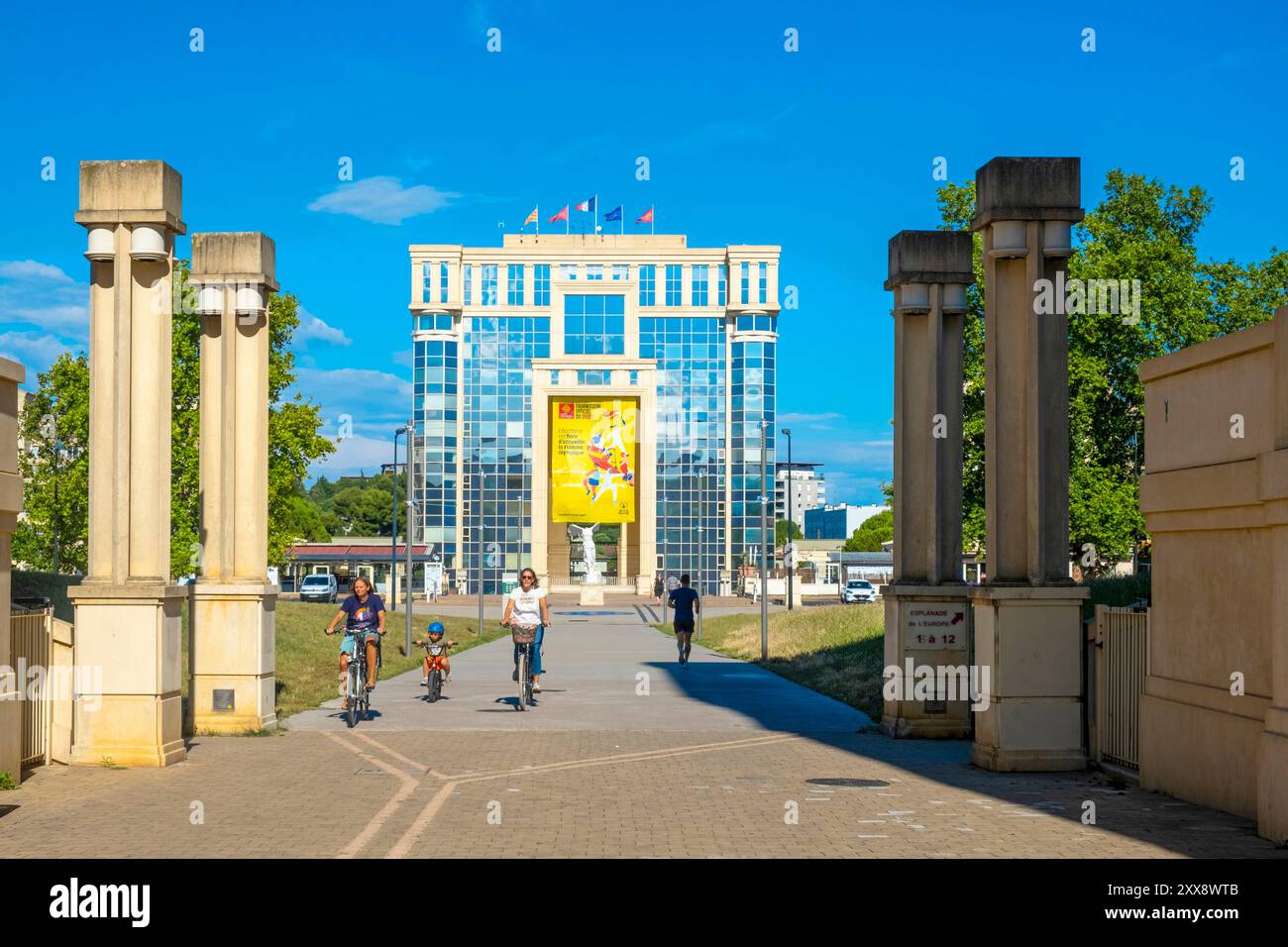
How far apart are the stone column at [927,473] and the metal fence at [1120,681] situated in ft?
9.79

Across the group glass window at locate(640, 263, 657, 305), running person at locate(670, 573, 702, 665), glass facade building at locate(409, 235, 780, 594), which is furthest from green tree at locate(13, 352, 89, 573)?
glass window at locate(640, 263, 657, 305)

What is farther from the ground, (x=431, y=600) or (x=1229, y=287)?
(x=1229, y=287)

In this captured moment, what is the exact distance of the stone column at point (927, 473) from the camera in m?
17.3

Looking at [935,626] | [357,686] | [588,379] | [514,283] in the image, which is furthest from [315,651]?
[514,283]

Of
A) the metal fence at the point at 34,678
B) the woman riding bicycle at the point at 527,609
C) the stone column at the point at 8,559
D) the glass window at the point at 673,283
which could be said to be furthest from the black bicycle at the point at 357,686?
the glass window at the point at 673,283

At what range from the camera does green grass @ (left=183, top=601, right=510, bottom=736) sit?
22.5 meters

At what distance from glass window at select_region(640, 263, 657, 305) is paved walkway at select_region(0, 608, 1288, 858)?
88084mm

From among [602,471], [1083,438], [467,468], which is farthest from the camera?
[467,468]

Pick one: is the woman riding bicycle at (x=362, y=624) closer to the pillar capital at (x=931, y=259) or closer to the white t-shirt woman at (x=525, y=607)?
the white t-shirt woman at (x=525, y=607)

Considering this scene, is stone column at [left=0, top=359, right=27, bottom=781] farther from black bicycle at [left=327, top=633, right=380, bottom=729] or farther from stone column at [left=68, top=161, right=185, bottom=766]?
black bicycle at [left=327, top=633, right=380, bottom=729]
